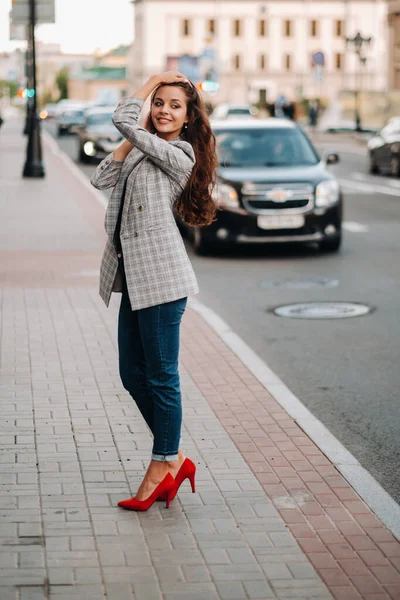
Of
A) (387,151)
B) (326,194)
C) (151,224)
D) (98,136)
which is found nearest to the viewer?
(151,224)

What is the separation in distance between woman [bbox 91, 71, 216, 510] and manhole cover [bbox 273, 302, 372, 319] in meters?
5.36

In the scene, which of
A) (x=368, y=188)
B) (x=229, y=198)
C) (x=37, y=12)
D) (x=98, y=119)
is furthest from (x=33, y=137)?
(x=229, y=198)

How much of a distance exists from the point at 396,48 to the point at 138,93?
8715 centimetres

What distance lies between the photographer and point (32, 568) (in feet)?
14.4

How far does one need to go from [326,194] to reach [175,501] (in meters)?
9.89

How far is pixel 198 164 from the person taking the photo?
5164 millimetres

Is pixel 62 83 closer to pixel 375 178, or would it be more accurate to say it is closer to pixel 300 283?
pixel 375 178

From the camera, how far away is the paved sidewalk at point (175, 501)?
14.2 feet

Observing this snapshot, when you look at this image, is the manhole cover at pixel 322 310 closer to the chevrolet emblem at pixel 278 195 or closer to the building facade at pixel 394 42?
the chevrolet emblem at pixel 278 195

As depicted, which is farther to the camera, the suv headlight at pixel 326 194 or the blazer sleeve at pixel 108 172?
the suv headlight at pixel 326 194

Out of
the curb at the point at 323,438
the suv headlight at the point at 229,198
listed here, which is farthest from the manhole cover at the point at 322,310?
the suv headlight at the point at 229,198

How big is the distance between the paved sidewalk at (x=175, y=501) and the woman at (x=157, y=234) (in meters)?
0.33

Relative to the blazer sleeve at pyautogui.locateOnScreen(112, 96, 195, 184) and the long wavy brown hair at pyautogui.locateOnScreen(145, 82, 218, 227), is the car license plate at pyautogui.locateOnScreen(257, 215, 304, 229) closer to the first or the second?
the long wavy brown hair at pyautogui.locateOnScreen(145, 82, 218, 227)

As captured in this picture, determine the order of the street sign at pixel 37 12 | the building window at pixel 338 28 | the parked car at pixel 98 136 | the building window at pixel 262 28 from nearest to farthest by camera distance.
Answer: the street sign at pixel 37 12
the parked car at pixel 98 136
the building window at pixel 262 28
the building window at pixel 338 28
